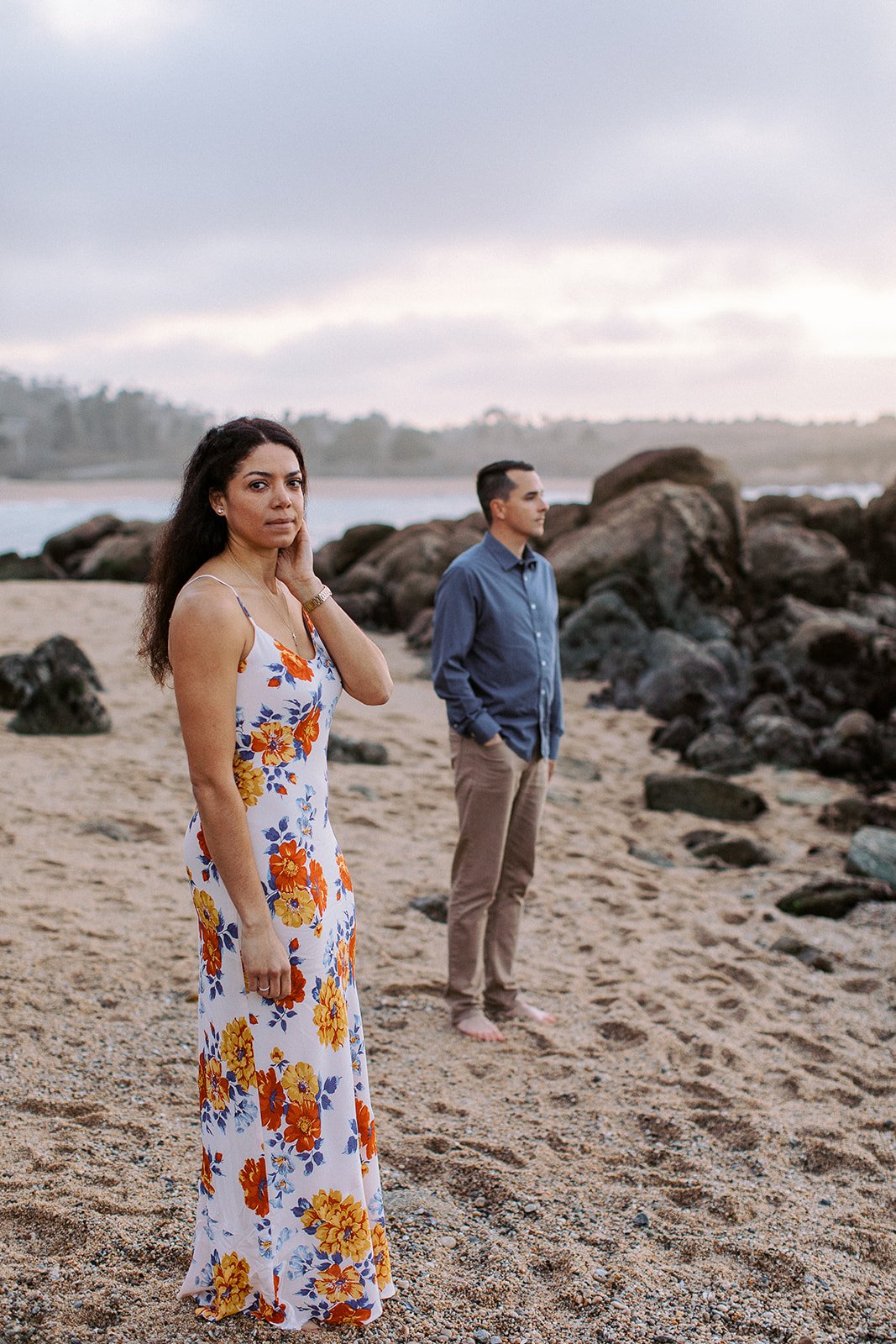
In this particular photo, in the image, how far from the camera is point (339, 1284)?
2.63 metres

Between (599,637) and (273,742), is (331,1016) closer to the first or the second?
(273,742)

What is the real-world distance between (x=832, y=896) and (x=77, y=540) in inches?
782

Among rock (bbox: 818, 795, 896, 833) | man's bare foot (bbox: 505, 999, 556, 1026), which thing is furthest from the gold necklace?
rock (bbox: 818, 795, 896, 833)

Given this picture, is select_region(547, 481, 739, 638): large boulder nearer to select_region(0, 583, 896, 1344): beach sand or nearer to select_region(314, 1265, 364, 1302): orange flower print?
select_region(0, 583, 896, 1344): beach sand

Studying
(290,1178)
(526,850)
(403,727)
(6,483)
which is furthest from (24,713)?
(6,483)

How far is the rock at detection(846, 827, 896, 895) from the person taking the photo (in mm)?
6926

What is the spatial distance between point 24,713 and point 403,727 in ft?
10.4

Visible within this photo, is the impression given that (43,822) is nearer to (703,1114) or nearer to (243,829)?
(703,1114)

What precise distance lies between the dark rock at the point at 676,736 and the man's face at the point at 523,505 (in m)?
6.13

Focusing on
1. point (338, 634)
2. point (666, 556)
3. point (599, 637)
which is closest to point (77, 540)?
point (666, 556)

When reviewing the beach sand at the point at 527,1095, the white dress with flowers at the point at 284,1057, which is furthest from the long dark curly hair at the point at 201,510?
the beach sand at the point at 527,1095

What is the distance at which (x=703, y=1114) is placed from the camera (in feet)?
13.4

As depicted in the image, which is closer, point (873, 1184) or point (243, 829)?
point (243, 829)

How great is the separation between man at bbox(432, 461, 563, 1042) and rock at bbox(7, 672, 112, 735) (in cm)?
520
